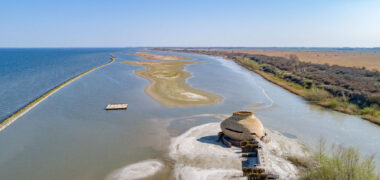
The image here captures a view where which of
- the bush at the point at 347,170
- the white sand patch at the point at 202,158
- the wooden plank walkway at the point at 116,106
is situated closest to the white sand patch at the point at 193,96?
the wooden plank walkway at the point at 116,106

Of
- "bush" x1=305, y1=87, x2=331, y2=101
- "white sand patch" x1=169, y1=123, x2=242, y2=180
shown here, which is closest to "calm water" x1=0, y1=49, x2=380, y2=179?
"white sand patch" x1=169, y1=123, x2=242, y2=180

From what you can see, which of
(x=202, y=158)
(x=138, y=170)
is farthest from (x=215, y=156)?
(x=138, y=170)

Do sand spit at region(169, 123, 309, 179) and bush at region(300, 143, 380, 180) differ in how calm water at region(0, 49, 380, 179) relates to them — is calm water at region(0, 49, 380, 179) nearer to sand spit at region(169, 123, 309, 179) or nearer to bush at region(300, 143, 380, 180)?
sand spit at region(169, 123, 309, 179)

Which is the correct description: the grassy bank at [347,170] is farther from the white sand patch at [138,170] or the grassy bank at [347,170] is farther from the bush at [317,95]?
the bush at [317,95]

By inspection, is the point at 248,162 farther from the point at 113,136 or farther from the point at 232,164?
the point at 113,136

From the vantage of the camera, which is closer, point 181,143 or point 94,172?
point 94,172

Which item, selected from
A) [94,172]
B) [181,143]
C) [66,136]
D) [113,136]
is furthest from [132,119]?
[94,172]

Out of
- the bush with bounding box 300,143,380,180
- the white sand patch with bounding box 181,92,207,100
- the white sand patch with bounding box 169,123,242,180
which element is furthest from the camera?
the white sand patch with bounding box 181,92,207,100
